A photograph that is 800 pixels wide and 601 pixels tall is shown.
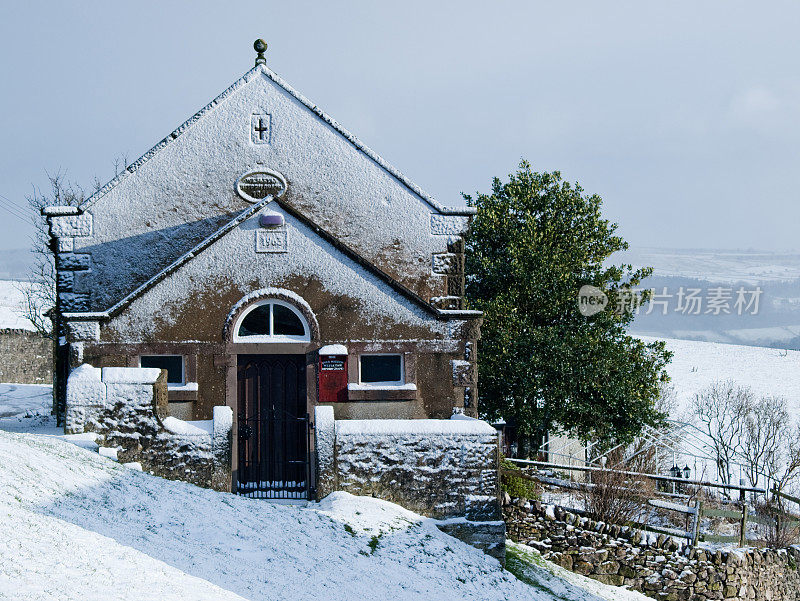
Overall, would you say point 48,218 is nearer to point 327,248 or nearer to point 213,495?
point 327,248

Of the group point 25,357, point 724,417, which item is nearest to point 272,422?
point 724,417

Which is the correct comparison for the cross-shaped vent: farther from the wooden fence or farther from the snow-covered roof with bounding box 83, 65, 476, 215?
the wooden fence

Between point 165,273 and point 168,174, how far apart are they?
11.5ft

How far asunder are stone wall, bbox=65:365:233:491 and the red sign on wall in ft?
8.73

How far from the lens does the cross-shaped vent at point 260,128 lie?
17531 millimetres

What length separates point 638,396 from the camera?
2527cm

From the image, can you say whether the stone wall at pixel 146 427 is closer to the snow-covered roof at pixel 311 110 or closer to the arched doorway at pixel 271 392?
the arched doorway at pixel 271 392

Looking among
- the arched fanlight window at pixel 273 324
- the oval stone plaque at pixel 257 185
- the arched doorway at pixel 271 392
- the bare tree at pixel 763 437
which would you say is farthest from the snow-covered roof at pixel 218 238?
the bare tree at pixel 763 437

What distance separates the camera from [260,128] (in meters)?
17.5

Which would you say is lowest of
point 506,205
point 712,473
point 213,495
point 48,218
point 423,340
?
point 712,473

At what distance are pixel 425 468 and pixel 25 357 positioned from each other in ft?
117

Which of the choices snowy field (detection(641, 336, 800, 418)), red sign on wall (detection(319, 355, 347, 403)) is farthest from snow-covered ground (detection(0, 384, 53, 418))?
snowy field (detection(641, 336, 800, 418))

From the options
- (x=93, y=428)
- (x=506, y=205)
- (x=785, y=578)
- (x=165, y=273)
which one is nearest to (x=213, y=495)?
(x=93, y=428)

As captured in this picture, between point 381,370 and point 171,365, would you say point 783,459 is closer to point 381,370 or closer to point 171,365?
point 381,370
